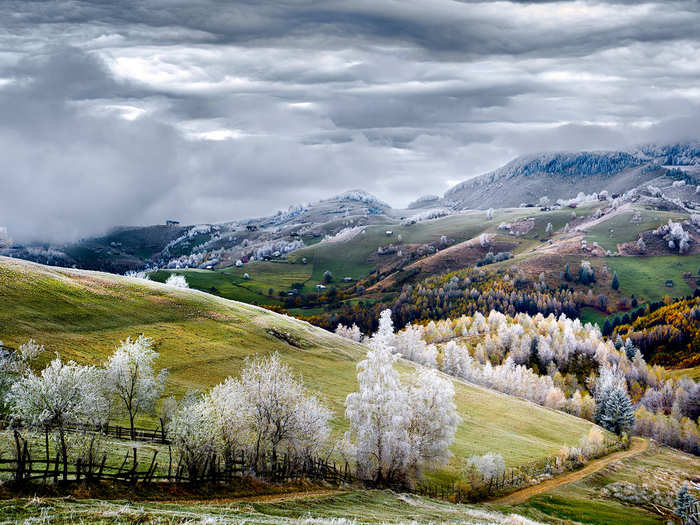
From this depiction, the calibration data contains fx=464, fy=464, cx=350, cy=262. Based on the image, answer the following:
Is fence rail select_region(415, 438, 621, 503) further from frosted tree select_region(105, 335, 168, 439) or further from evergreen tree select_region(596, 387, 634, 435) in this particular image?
evergreen tree select_region(596, 387, 634, 435)

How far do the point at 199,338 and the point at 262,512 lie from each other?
68.1 meters

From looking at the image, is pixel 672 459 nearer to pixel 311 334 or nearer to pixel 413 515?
pixel 311 334

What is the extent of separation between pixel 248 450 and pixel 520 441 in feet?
217

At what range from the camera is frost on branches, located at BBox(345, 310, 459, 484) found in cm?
5688

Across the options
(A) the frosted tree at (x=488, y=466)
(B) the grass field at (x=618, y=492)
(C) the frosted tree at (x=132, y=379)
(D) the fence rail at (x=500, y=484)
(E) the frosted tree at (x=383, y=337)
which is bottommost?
(B) the grass field at (x=618, y=492)

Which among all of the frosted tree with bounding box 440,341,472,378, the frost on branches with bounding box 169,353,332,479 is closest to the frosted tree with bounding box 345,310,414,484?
the frost on branches with bounding box 169,353,332,479

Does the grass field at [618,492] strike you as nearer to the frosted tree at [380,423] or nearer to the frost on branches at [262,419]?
the frosted tree at [380,423]

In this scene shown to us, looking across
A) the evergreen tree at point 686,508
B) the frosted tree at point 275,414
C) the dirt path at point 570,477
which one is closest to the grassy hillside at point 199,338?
the dirt path at point 570,477

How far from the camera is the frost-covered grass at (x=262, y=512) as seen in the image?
1061 inches

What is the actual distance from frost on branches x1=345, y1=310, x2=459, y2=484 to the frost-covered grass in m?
4.82

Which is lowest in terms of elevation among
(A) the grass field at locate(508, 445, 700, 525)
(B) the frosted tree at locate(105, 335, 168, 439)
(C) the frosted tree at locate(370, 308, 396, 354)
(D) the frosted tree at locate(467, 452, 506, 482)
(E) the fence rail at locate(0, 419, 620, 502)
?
(A) the grass field at locate(508, 445, 700, 525)

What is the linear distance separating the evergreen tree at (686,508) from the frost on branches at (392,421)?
1696 inches

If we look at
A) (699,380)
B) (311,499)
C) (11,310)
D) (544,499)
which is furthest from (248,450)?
(699,380)

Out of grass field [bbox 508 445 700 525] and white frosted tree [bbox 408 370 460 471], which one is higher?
white frosted tree [bbox 408 370 460 471]
